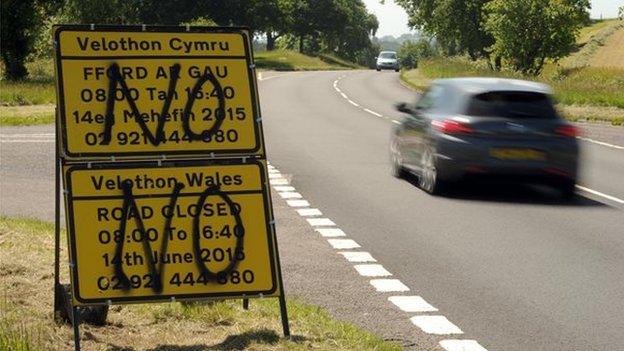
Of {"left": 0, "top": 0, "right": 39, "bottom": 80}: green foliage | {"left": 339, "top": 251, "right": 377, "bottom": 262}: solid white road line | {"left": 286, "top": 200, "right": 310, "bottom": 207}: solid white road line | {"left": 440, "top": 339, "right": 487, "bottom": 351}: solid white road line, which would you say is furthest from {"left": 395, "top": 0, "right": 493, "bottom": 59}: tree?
{"left": 440, "top": 339, "right": 487, "bottom": 351}: solid white road line

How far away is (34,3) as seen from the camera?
67.2m

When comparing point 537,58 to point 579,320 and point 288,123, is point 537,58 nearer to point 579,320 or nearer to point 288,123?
point 288,123

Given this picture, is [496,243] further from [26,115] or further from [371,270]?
[26,115]

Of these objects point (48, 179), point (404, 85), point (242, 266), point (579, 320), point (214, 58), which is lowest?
point (404, 85)

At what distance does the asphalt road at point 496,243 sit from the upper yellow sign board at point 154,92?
2.22 m

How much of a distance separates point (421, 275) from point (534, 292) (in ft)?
3.85

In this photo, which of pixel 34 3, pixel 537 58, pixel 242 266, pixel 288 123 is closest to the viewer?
pixel 242 266

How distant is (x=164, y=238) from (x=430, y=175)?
10511 millimetres

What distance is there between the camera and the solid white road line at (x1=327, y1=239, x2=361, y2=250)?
13094mm

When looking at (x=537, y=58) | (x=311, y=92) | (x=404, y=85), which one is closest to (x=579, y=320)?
(x=311, y=92)

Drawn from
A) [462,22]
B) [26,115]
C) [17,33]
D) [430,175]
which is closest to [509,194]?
[430,175]

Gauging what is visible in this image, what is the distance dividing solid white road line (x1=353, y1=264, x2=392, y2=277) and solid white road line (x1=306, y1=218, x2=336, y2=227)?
9.46ft

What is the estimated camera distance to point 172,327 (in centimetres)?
820

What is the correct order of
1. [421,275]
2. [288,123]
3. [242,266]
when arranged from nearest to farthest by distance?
[242,266] → [421,275] → [288,123]
